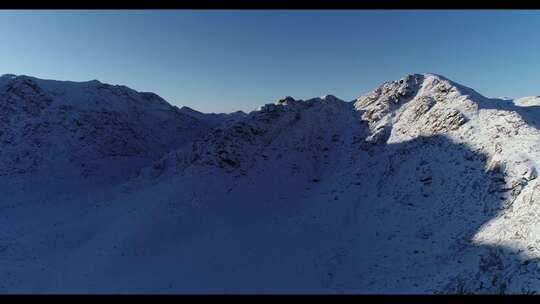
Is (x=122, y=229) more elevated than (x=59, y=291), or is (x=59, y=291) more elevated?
(x=122, y=229)

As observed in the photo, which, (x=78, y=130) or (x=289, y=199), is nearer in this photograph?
(x=289, y=199)

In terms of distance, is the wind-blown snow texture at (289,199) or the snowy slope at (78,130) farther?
the snowy slope at (78,130)

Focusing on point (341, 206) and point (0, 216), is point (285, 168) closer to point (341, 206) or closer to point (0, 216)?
point (341, 206)

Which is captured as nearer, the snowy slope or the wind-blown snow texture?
the wind-blown snow texture

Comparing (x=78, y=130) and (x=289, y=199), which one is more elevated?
(x=78, y=130)
